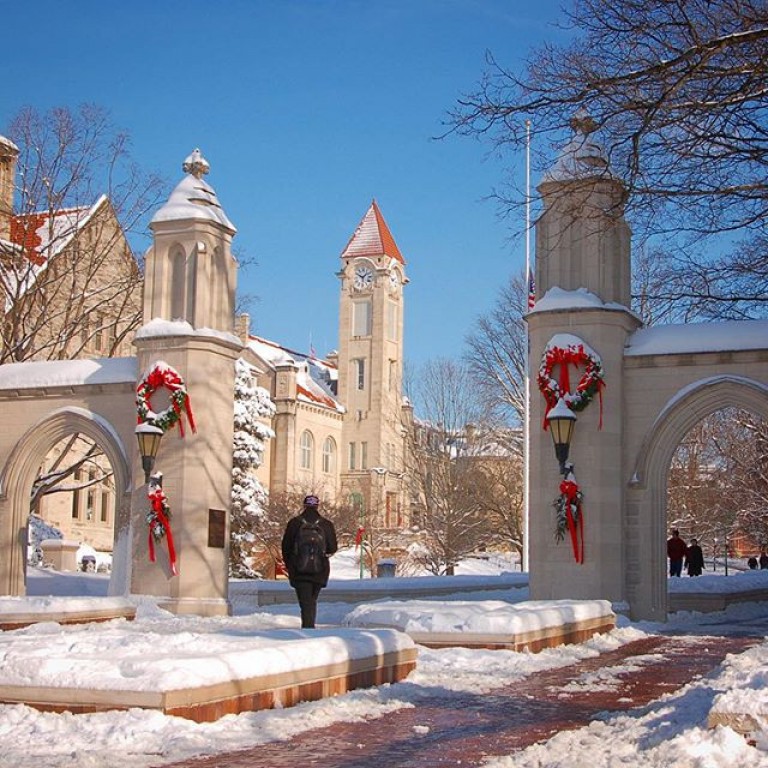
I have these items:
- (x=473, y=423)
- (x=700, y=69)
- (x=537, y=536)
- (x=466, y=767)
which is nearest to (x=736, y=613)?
(x=537, y=536)

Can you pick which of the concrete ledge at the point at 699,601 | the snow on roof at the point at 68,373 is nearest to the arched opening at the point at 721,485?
the concrete ledge at the point at 699,601

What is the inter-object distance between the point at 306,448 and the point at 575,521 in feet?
→ 183

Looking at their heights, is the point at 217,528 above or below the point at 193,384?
below

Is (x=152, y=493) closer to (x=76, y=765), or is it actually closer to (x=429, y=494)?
(x=76, y=765)

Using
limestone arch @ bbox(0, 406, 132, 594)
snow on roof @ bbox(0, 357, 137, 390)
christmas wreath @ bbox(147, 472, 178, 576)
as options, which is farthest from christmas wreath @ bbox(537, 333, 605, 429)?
limestone arch @ bbox(0, 406, 132, 594)

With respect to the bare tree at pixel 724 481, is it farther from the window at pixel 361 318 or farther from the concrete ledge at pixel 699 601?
the window at pixel 361 318

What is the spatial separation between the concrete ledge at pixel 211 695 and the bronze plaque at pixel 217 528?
12.0 metres

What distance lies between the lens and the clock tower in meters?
78.7

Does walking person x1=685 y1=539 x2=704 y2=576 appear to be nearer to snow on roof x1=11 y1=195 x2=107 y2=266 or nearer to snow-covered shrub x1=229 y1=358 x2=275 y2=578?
snow-covered shrub x1=229 y1=358 x2=275 y2=578

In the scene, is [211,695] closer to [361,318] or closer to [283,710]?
[283,710]

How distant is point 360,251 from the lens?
80.4 m

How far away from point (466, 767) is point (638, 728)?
110cm

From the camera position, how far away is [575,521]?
19594 mm

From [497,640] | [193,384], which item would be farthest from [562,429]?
[497,640]
